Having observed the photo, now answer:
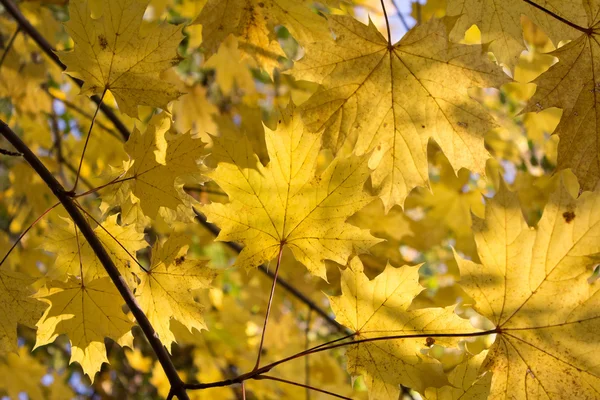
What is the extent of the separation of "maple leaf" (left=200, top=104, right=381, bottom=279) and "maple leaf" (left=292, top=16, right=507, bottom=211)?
212 millimetres

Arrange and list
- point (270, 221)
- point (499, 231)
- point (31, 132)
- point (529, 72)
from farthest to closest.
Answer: point (31, 132) → point (529, 72) → point (270, 221) → point (499, 231)

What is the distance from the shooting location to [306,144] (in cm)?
127

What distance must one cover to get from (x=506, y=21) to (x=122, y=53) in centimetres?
91

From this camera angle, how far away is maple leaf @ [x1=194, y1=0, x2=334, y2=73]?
168 cm

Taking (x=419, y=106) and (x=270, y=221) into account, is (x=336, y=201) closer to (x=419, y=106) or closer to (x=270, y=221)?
(x=270, y=221)

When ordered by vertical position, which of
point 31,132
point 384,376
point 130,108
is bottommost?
point 384,376

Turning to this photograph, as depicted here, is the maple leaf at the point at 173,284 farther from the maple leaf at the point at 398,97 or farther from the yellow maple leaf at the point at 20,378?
the yellow maple leaf at the point at 20,378

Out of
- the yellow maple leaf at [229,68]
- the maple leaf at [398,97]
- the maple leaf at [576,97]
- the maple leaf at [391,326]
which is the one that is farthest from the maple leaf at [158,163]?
the yellow maple leaf at [229,68]

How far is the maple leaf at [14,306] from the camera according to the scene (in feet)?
4.55

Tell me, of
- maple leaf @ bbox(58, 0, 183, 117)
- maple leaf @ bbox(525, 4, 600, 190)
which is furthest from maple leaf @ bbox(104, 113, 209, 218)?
maple leaf @ bbox(525, 4, 600, 190)

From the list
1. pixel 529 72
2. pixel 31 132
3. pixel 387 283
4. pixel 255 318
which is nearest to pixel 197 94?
pixel 31 132

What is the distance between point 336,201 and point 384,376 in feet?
1.23

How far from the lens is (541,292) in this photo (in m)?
1.19

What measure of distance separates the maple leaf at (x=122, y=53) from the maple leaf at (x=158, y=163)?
0.08 meters
